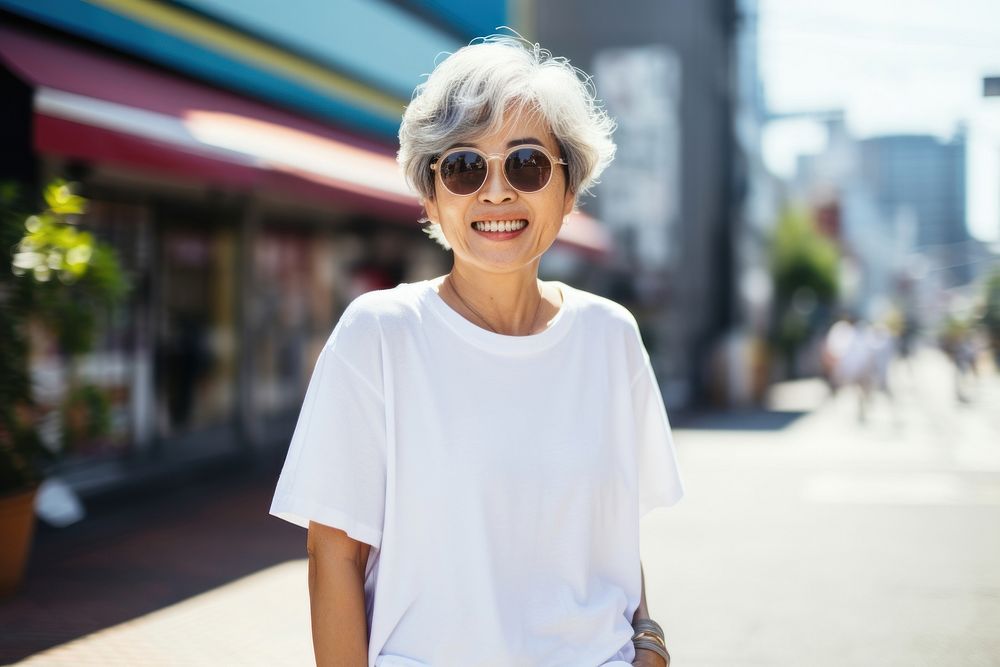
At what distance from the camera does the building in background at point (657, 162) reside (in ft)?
68.2

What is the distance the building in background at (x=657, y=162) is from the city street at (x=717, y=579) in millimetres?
10759

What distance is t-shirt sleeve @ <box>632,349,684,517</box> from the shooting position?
198 centimetres

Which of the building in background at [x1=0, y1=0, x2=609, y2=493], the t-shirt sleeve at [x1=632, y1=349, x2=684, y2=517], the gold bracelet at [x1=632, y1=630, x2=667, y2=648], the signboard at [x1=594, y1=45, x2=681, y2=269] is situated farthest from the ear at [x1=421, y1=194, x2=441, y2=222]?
the signboard at [x1=594, y1=45, x2=681, y2=269]

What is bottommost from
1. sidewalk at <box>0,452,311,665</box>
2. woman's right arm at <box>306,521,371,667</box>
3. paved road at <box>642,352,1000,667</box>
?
paved road at <box>642,352,1000,667</box>

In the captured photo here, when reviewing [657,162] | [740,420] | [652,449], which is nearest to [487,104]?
[652,449]

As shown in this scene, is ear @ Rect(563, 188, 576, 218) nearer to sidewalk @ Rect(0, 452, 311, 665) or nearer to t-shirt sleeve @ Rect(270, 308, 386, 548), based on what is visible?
t-shirt sleeve @ Rect(270, 308, 386, 548)

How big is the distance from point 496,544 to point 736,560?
5.12m

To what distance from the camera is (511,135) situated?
1849 millimetres

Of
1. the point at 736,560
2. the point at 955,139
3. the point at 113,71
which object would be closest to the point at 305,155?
the point at 113,71

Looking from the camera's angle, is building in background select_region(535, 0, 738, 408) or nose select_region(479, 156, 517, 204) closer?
nose select_region(479, 156, 517, 204)

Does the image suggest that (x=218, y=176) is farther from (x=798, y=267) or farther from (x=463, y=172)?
(x=798, y=267)

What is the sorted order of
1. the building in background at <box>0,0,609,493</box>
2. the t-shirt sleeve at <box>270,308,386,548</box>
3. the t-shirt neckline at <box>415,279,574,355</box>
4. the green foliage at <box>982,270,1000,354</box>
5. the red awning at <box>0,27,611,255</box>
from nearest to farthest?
the t-shirt sleeve at <box>270,308,386,548</box> < the t-shirt neckline at <box>415,279,574,355</box> < the red awning at <box>0,27,611,255</box> < the building in background at <box>0,0,609,493</box> < the green foliage at <box>982,270,1000,354</box>

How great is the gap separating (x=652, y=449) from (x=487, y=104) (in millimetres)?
753

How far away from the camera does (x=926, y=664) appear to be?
4418 mm
